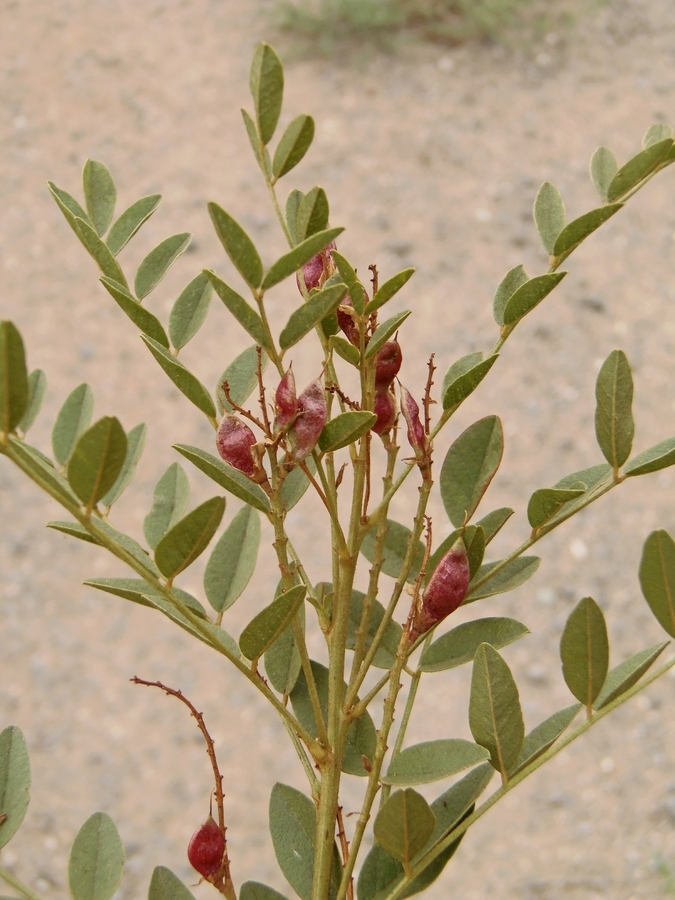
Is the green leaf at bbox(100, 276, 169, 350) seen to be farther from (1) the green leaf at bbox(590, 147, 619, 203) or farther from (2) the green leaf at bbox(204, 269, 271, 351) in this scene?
(1) the green leaf at bbox(590, 147, 619, 203)

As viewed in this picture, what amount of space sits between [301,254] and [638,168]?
128 millimetres

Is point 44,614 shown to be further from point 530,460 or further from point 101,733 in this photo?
point 530,460

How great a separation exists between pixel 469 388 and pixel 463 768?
0.12 m

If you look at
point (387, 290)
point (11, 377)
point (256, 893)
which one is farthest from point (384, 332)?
point (256, 893)

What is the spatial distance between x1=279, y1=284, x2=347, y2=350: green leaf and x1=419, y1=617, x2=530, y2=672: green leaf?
0.47ft

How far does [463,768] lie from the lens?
1.05 ft

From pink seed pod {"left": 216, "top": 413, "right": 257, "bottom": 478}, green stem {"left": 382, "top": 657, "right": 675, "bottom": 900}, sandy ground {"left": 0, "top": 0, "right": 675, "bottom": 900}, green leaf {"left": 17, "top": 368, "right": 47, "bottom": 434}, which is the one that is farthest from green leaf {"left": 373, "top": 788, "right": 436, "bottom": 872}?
sandy ground {"left": 0, "top": 0, "right": 675, "bottom": 900}

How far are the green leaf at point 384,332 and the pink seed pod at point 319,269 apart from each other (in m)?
0.03

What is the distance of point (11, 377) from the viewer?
0.87 feet

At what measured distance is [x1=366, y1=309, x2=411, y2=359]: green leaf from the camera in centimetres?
31

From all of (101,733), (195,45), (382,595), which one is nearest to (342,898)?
(382,595)

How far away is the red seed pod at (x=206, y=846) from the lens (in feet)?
1.19

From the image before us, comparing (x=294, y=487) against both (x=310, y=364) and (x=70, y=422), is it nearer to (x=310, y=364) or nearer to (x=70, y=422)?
(x=70, y=422)

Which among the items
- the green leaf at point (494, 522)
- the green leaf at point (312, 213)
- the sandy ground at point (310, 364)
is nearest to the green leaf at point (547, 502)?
the green leaf at point (494, 522)
